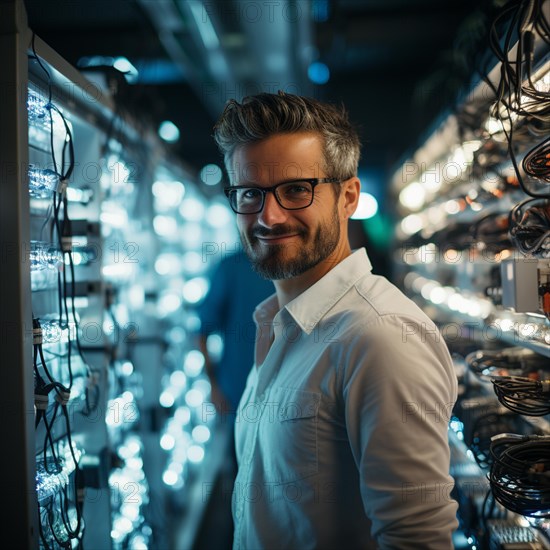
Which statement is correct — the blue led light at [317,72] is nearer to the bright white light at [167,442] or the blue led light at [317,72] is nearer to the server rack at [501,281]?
the server rack at [501,281]

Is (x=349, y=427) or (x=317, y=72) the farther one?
(x=317, y=72)

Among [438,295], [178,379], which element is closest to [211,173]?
[178,379]

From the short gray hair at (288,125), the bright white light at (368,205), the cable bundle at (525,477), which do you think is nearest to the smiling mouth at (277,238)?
the short gray hair at (288,125)

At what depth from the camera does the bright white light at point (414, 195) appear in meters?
4.38

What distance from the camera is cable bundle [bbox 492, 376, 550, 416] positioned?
1.59 metres

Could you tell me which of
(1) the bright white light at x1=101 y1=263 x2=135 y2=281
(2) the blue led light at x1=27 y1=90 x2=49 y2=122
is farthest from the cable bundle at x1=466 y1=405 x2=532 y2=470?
(2) the blue led light at x1=27 y1=90 x2=49 y2=122

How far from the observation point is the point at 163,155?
367cm

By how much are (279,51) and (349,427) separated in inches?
129

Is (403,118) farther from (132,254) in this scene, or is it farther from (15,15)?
(15,15)

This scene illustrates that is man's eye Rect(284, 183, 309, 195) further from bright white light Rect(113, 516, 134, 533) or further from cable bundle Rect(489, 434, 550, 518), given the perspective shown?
bright white light Rect(113, 516, 134, 533)

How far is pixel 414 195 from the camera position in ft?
14.9

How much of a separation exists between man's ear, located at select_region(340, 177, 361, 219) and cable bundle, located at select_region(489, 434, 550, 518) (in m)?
0.91

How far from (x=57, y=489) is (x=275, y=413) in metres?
0.94

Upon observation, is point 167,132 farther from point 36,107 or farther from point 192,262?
point 36,107
